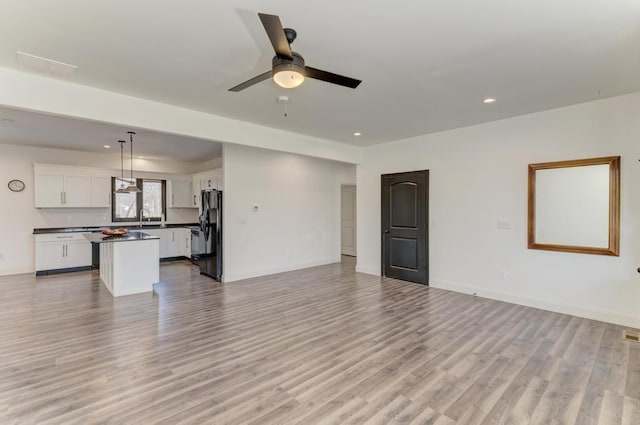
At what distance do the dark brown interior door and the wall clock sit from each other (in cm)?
762

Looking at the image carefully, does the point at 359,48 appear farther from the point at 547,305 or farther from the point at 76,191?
the point at 76,191

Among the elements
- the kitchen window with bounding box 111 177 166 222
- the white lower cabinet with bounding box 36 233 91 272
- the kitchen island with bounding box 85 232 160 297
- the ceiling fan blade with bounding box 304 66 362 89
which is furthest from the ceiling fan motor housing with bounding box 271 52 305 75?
the kitchen window with bounding box 111 177 166 222

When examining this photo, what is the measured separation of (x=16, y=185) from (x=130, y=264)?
12.9ft

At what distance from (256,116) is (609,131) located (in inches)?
180

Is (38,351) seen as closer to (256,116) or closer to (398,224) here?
(256,116)

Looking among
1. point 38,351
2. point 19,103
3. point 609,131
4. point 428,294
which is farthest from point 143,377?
point 609,131

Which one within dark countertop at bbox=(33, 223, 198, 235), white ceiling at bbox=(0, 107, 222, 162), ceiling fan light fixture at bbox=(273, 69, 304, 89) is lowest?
dark countertop at bbox=(33, 223, 198, 235)

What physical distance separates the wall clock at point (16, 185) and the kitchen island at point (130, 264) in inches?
119

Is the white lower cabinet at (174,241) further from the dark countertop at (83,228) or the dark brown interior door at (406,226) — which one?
the dark brown interior door at (406,226)

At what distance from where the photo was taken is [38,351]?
2.95 meters

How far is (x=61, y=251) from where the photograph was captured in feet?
21.5

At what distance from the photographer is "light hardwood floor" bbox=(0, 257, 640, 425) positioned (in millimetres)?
2107

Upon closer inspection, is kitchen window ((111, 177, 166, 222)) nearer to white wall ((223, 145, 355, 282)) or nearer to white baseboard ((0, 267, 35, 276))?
white baseboard ((0, 267, 35, 276))

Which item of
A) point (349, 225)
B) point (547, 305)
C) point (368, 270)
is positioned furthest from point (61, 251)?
point (547, 305)
